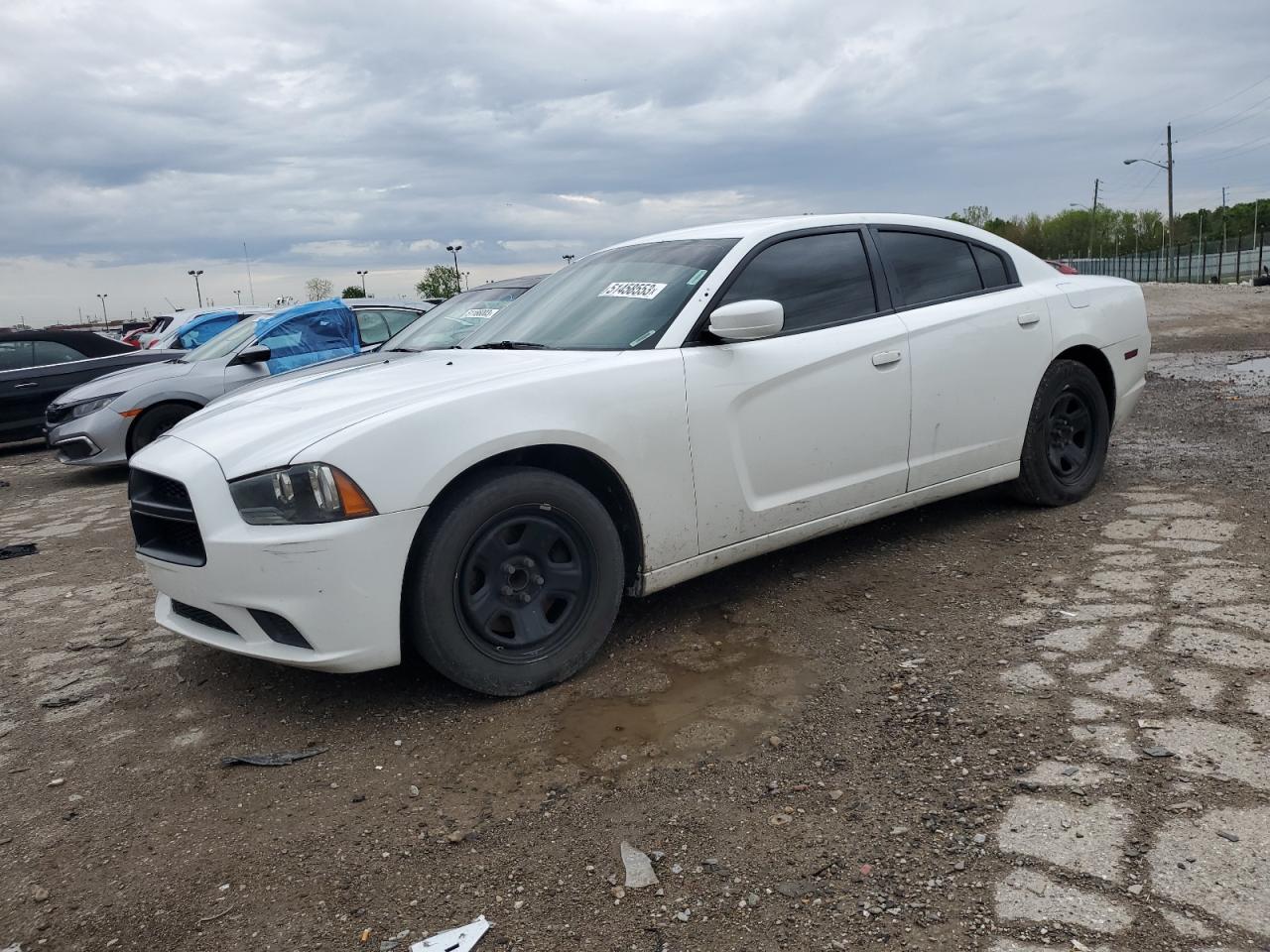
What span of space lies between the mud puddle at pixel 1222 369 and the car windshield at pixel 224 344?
9.28 metres

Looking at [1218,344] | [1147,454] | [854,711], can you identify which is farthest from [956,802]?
[1218,344]

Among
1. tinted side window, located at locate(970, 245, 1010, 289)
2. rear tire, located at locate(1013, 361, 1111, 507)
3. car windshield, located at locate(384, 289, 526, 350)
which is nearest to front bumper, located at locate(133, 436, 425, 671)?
tinted side window, located at locate(970, 245, 1010, 289)

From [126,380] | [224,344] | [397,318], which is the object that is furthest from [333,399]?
[224,344]

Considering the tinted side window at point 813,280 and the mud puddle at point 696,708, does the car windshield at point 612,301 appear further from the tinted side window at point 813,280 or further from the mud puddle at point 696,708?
the mud puddle at point 696,708

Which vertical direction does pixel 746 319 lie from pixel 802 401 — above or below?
above

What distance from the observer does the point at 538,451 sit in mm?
3438

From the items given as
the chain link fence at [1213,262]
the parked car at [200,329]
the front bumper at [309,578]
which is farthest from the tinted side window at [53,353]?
the chain link fence at [1213,262]

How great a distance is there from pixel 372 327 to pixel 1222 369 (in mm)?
8865

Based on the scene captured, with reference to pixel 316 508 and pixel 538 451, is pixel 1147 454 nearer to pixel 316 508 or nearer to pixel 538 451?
pixel 538 451

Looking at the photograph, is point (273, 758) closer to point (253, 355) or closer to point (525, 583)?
point (525, 583)

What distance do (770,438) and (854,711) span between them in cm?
116

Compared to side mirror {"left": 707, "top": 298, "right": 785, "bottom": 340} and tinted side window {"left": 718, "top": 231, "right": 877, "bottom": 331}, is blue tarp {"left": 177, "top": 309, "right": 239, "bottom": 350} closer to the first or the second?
tinted side window {"left": 718, "top": 231, "right": 877, "bottom": 331}

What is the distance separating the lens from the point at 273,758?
122 inches

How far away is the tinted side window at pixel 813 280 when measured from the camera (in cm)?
406
